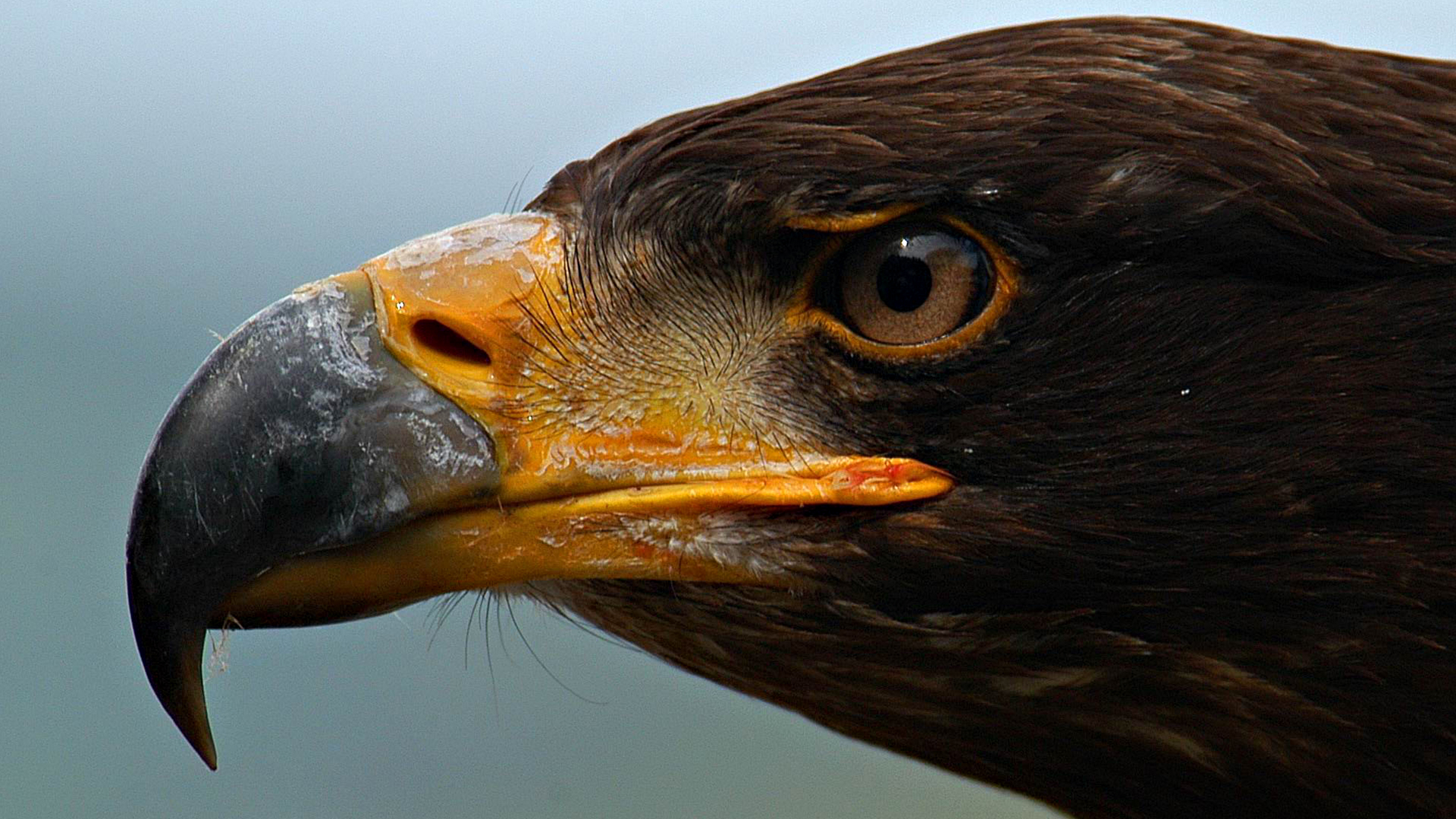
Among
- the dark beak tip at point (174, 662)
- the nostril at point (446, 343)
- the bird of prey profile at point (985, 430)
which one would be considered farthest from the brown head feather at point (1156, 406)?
the dark beak tip at point (174, 662)

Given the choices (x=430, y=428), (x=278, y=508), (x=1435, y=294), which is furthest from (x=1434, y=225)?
(x=278, y=508)

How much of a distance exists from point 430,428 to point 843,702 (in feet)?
2.46

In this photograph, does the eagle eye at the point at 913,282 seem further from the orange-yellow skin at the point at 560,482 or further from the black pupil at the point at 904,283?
the orange-yellow skin at the point at 560,482

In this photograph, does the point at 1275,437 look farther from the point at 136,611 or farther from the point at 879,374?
the point at 136,611

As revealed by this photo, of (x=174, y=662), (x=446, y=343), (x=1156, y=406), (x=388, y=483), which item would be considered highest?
(x=1156, y=406)

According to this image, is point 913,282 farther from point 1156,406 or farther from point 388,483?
point 388,483

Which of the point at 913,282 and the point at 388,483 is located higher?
the point at 913,282

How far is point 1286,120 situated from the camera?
2.09 metres

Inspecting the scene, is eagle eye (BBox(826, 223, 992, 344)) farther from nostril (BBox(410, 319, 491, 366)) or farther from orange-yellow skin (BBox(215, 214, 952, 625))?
nostril (BBox(410, 319, 491, 366))

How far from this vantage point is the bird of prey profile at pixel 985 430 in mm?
2029

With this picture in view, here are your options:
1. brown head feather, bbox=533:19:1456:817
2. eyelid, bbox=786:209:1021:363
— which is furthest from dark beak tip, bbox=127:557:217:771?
eyelid, bbox=786:209:1021:363

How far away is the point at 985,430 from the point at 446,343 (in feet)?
2.44

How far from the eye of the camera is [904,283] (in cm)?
208

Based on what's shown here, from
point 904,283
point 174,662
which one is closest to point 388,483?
point 174,662
